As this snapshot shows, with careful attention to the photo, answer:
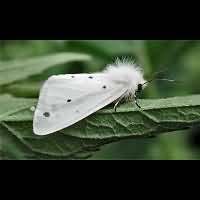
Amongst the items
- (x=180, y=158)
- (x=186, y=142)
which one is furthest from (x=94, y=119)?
(x=186, y=142)

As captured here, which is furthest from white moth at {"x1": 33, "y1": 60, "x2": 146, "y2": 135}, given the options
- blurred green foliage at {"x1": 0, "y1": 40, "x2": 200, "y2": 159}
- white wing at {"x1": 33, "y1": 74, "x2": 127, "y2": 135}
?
blurred green foliage at {"x1": 0, "y1": 40, "x2": 200, "y2": 159}

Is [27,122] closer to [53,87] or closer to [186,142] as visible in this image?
[53,87]

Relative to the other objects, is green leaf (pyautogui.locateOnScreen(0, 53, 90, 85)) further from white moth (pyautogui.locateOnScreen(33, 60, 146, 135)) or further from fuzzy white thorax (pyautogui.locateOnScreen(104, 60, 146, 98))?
fuzzy white thorax (pyautogui.locateOnScreen(104, 60, 146, 98))

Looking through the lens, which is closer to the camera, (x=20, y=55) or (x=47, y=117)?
(x=47, y=117)

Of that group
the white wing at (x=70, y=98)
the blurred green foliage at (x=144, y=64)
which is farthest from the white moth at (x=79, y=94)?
the blurred green foliage at (x=144, y=64)
